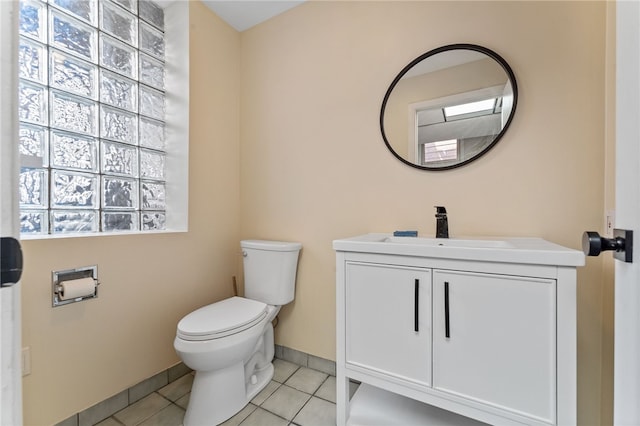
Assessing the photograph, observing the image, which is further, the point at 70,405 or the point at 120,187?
the point at 120,187

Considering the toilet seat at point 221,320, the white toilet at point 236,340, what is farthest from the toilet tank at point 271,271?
the toilet seat at point 221,320

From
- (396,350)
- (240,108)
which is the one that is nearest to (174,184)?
(240,108)

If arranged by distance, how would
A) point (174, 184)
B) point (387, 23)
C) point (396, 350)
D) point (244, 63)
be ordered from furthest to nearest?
1. point (244, 63)
2. point (174, 184)
3. point (387, 23)
4. point (396, 350)

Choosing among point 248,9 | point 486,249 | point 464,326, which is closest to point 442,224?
point 486,249

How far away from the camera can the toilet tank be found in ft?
5.31

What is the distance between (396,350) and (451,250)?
Answer: 462 millimetres

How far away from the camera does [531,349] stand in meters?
0.85

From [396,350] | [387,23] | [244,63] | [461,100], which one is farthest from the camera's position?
[244,63]

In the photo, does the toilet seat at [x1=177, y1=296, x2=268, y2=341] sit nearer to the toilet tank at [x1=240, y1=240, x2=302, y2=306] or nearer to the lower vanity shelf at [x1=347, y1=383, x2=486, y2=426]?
the toilet tank at [x1=240, y1=240, x2=302, y2=306]

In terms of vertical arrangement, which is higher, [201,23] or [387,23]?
[201,23]

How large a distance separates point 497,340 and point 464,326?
0.33 feet

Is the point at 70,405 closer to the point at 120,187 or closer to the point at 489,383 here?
the point at 120,187

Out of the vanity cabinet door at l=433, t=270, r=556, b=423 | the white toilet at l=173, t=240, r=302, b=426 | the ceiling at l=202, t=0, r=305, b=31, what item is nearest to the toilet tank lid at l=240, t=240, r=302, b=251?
Result: the white toilet at l=173, t=240, r=302, b=426

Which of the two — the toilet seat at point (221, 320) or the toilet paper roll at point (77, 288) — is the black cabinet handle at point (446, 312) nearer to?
the toilet seat at point (221, 320)
